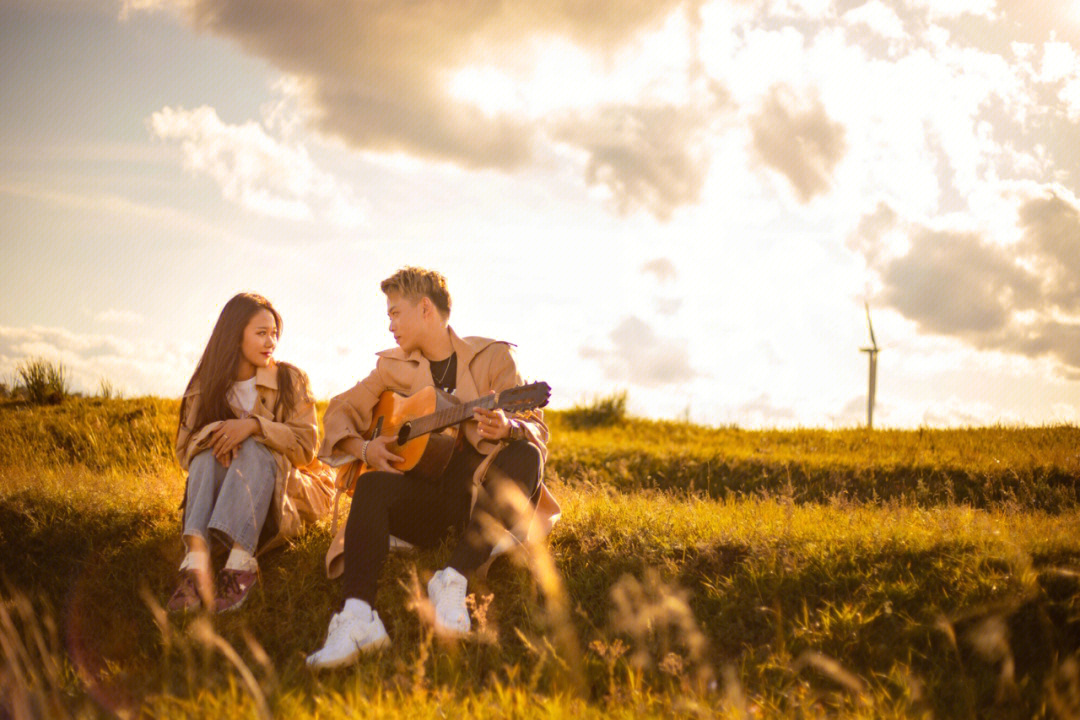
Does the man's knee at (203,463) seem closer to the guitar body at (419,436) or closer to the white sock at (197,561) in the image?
the white sock at (197,561)

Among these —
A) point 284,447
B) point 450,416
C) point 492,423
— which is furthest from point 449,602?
point 284,447

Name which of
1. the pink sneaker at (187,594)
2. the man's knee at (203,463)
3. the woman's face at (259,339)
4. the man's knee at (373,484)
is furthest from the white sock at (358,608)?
the woman's face at (259,339)

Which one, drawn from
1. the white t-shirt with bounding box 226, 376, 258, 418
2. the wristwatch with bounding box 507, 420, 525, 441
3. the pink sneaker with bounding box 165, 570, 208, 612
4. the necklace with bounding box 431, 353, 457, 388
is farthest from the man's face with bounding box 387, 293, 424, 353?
the pink sneaker with bounding box 165, 570, 208, 612

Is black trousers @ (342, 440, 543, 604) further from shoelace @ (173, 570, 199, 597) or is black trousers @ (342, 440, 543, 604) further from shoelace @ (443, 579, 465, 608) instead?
shoelace @ (173, 570, 199, 597)

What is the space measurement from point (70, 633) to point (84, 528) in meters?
1.23

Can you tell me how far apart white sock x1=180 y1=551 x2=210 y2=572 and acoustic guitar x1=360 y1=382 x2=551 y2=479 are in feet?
3.79

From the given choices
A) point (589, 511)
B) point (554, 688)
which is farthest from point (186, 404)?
point (554, 688)

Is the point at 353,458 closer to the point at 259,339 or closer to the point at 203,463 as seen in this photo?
the point at 203,463

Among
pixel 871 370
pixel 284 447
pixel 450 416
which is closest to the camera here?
pixel 450 416

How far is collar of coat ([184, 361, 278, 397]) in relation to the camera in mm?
5473

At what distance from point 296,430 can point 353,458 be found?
536 mm

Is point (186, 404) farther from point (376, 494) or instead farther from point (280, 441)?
point (376, 494)

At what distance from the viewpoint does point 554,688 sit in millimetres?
3588

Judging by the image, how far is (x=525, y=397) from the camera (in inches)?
177
